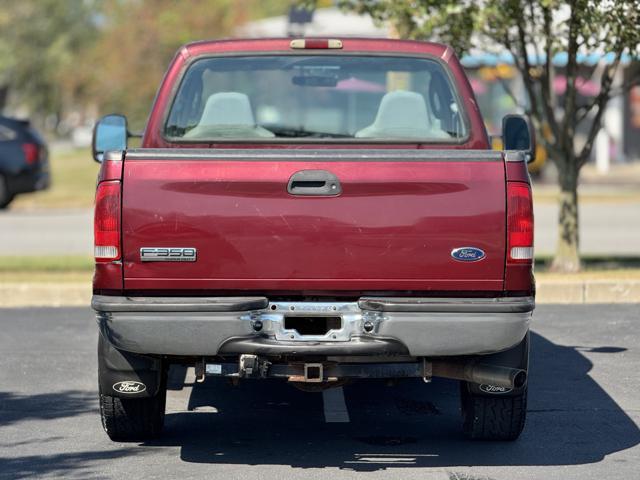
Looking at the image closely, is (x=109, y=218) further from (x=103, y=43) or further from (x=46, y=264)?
(x=103, y=43)

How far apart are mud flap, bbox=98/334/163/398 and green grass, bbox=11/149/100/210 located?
20.1 meters

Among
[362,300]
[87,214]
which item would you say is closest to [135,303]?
[362,300]

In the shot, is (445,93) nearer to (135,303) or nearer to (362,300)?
(362,300)

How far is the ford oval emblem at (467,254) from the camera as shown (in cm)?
621

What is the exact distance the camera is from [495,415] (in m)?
6.95

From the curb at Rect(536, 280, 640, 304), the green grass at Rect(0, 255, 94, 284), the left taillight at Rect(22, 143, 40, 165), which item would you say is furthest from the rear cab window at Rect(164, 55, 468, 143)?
the left taillight at Rect(22, 143, 40, 165)

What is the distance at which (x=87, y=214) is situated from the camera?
24.4 meters

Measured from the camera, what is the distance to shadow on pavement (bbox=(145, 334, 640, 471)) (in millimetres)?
6734

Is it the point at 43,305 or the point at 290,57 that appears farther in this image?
the point at 43,305

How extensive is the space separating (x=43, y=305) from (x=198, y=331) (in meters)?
6.59

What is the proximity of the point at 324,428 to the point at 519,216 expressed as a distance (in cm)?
192

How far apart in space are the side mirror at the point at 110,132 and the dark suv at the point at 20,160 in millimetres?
15200

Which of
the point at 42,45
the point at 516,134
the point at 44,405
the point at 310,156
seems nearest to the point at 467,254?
the point at 310,156

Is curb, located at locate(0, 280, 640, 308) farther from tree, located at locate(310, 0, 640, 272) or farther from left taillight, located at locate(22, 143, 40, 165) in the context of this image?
left taillight, located at locate(22, 143, 40, 165)
